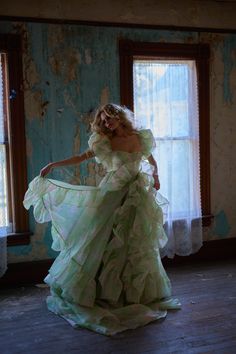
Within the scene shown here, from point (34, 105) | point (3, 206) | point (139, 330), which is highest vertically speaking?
point (34, 105)

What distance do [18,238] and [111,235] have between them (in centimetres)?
109

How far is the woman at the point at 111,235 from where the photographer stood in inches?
123

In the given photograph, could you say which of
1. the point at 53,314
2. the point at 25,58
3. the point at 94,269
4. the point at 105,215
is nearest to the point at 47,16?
the point at 25,58

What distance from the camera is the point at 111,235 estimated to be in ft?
10.5

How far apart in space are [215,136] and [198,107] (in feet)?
1.23

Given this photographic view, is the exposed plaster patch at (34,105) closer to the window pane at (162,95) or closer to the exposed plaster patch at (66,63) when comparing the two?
the exposed plaster patch at (66,63)

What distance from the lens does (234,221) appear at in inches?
184

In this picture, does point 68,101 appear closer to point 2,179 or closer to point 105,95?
point 105,95

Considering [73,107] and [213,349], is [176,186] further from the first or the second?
[213,349]

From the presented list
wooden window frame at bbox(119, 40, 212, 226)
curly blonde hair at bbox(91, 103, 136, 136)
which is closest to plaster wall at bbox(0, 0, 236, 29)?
wooden window frame at bbox(119, 40, 212, 226)

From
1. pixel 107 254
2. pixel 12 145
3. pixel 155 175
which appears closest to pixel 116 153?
pixel 155 175

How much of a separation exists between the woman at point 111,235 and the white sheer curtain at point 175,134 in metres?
0.84

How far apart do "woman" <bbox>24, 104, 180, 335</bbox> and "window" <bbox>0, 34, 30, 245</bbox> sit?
0.55 metres

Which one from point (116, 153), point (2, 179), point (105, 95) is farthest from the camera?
point (105, 95)
